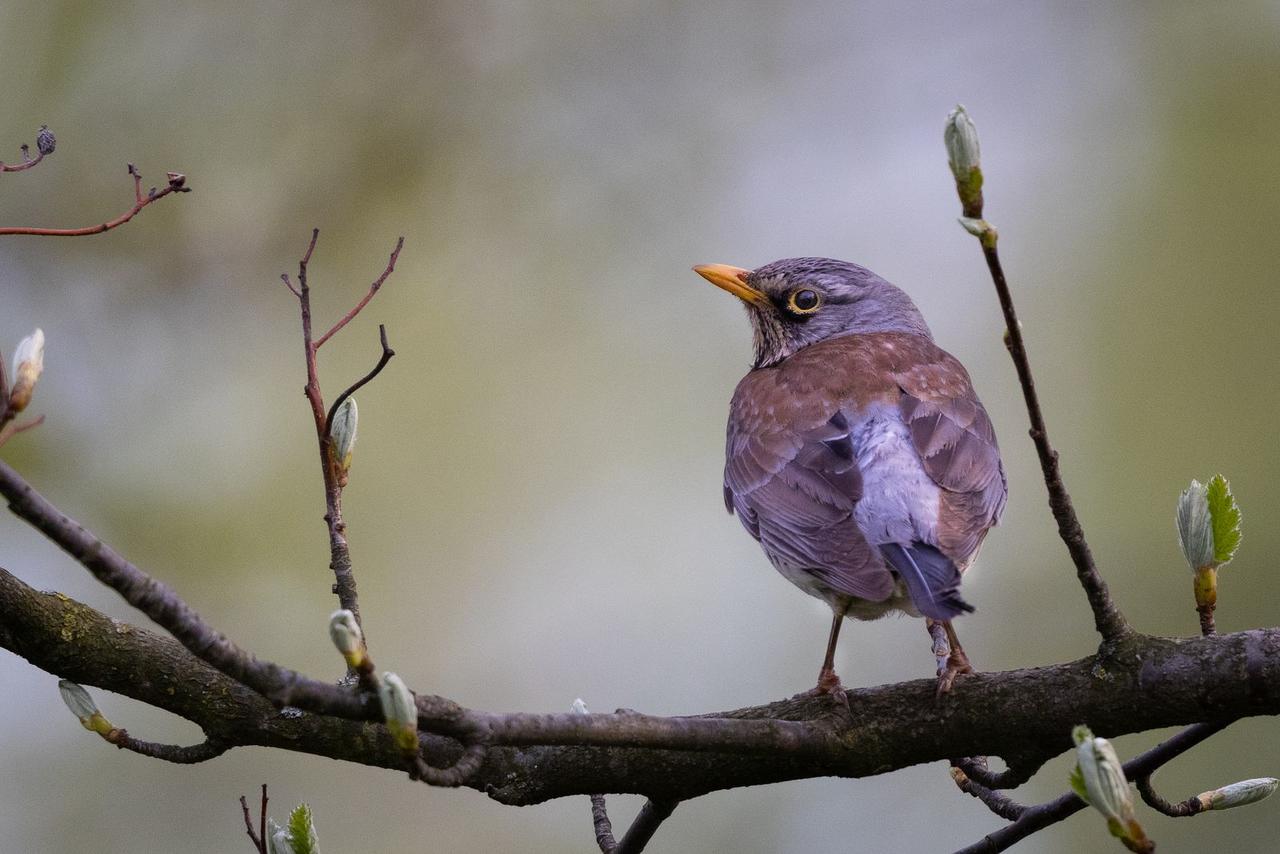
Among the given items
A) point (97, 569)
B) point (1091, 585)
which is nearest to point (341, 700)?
point (97, 569)

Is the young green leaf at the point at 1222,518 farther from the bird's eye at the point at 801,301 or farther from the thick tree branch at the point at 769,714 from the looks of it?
the bird's eye at the point at 801,301

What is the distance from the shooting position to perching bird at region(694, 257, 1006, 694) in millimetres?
3832

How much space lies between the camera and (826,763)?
3180mm

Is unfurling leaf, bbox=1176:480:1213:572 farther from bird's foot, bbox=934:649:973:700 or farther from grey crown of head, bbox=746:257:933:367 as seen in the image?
grey crown of head, bbox=746:257:933:367

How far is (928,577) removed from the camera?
361cm

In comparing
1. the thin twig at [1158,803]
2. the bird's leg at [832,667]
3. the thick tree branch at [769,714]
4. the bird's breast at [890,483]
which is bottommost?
the thin twig at [1158,803]

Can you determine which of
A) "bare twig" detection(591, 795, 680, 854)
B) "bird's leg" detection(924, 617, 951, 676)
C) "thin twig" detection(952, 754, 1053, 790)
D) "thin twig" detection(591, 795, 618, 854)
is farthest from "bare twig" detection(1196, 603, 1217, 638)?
"thin twig" detection(591, 795, 618, 854)

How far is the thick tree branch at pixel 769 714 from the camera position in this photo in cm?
292

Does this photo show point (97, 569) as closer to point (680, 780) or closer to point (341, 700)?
point (341, 700)

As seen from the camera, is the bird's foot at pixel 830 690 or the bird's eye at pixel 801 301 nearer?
the bird's foot at pixel 830 690

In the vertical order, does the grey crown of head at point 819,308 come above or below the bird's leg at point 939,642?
above

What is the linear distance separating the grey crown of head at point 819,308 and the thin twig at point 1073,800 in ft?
10.2

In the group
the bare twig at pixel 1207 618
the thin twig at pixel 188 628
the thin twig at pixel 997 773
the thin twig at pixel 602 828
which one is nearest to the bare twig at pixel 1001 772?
the thin twig at pixel 997 773

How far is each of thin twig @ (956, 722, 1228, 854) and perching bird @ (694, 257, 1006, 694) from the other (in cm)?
39
